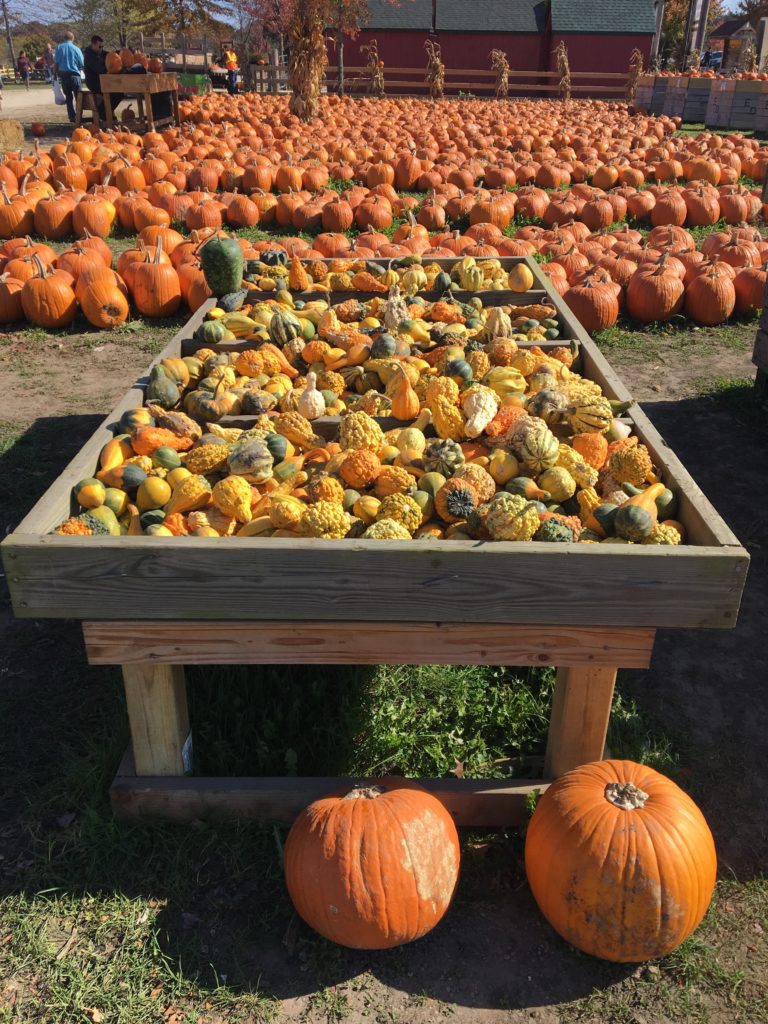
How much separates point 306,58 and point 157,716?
18.0 m

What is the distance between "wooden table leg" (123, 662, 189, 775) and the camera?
2664 millimetres

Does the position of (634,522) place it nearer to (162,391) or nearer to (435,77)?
(162,391)

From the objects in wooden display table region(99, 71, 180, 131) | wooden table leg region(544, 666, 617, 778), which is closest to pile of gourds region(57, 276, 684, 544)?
wooden table leg region(544, 666, 617, 778)

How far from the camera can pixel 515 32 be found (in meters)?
39.7

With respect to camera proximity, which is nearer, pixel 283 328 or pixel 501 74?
pixel 283 328

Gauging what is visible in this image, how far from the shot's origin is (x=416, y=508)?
2.77 metres

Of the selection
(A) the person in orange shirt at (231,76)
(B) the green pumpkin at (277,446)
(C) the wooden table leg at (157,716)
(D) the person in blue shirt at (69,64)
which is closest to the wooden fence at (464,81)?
(A) the person in orange shirt at (231,76)

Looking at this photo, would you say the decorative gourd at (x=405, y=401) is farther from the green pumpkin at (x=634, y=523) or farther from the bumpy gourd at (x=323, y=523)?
the green pumpkin at (x=634, y=523)

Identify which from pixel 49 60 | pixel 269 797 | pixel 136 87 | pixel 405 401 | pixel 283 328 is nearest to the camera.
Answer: pixel 269 797

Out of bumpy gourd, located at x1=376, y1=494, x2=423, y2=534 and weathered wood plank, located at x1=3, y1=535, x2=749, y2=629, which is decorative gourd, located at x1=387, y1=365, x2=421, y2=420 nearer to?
bumpy gourd, located at x1=376, y1=494, x2=423, y2=534

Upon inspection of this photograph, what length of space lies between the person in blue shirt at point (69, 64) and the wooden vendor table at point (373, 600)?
70.6 feet

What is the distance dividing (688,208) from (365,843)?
1130 cm

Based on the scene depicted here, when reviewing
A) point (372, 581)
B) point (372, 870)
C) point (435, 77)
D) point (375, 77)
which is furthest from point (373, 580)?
point (375, 77)

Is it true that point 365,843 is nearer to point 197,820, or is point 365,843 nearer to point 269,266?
point 197,820
